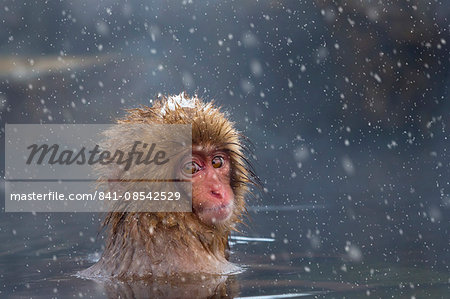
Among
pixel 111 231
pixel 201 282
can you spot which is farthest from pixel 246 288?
pixel 111 231

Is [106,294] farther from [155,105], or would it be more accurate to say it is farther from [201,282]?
[155,105]

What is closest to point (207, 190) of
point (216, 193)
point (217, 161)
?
point (216, 193)

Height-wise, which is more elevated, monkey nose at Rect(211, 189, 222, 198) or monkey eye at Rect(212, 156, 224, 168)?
monkey eye at Rect(212, 156, 224, 168)

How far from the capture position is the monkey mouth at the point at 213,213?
12.9 ft

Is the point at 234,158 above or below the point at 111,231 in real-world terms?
above

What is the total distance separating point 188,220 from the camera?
393cm

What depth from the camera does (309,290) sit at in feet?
11.6

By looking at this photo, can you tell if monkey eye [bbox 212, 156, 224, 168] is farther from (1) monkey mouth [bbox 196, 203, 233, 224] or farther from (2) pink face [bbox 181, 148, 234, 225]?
(1) monkey mouth [bbox 196, 203, 233, 224]

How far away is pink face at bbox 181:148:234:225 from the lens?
393 cm

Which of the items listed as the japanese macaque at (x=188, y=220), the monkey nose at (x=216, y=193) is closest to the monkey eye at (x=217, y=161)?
the japanese macaque at (x=188, y=220)

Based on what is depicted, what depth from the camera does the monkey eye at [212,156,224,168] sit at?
409 cm

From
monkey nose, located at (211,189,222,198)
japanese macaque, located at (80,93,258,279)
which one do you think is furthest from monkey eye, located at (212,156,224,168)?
monkey nose, located at (211,189,222,198)

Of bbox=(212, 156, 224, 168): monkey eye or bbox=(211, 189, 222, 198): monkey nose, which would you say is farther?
bbox=(212, 156, 224, 168): monkey eye

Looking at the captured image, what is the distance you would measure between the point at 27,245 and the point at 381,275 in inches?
129
